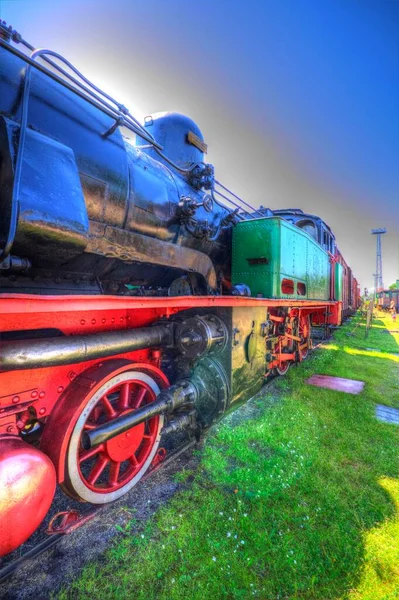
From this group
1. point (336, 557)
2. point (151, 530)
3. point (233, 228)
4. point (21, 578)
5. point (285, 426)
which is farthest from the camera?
point (233, 228)

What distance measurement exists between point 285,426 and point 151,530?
206 cm

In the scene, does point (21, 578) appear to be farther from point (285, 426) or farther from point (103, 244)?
point (285, 426)

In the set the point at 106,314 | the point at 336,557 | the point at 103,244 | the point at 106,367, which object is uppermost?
the point at 103,244

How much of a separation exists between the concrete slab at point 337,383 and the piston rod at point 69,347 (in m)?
3.97

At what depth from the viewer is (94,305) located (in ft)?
5.47

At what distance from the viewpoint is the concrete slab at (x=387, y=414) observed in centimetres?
397

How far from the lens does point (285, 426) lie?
3588mm

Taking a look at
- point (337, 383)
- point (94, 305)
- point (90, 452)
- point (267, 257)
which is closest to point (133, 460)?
point (90, 452)

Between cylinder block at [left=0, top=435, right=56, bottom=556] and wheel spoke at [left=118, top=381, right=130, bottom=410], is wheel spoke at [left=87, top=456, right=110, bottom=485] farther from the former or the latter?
cylinder block at [left=0, top=435, right=56, bottom=556]

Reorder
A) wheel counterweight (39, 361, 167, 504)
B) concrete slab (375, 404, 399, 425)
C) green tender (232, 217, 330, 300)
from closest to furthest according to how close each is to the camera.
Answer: wheel counterweight (39, 361, 167, 504) < concrete slab (375, 404, 399, 425) < green tender (232, 217, 330, 300)

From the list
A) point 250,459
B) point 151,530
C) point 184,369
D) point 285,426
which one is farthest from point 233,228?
point 151,530

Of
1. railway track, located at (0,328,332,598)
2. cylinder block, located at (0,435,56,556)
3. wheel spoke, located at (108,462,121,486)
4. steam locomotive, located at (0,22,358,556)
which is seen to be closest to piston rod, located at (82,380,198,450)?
steam locomotive, located at (0,22,358,556)

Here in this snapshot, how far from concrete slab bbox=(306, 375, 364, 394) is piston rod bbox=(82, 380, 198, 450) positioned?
10.8 feet

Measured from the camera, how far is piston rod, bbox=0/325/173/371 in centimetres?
159
